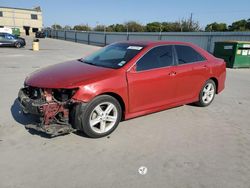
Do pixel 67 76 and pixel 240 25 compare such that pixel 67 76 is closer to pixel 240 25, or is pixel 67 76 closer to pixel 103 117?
pixel 103 117

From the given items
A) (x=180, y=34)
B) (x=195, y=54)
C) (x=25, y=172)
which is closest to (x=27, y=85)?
(x=25, y=172)

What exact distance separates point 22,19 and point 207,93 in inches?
3086

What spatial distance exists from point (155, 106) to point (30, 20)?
7969 cm

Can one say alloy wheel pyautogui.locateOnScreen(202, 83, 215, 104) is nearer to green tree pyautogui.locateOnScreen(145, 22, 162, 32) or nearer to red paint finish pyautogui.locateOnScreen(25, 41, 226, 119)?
red paint finish pyautogui.locateOnScreen(25, 41, 226, 119)

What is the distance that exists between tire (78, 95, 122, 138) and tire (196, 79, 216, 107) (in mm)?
2377

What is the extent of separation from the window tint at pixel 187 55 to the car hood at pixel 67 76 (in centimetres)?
168

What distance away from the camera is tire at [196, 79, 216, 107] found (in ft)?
19.3

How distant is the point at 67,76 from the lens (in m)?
4.14

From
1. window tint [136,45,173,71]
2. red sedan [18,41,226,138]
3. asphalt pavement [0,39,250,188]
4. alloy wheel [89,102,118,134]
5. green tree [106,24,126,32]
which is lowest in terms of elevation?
asphalt pavement [0,39,250,188]

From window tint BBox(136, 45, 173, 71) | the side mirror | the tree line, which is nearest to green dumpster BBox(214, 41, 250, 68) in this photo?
window tint BBox(136, 45, 173, 71)

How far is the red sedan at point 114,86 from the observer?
3.87 meters

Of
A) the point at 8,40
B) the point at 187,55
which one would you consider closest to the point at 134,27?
the point at 8,40

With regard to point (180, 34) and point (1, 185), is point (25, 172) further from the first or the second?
point (180, 34)

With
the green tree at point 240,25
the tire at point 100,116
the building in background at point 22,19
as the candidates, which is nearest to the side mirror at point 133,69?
the tire at point 100,116
